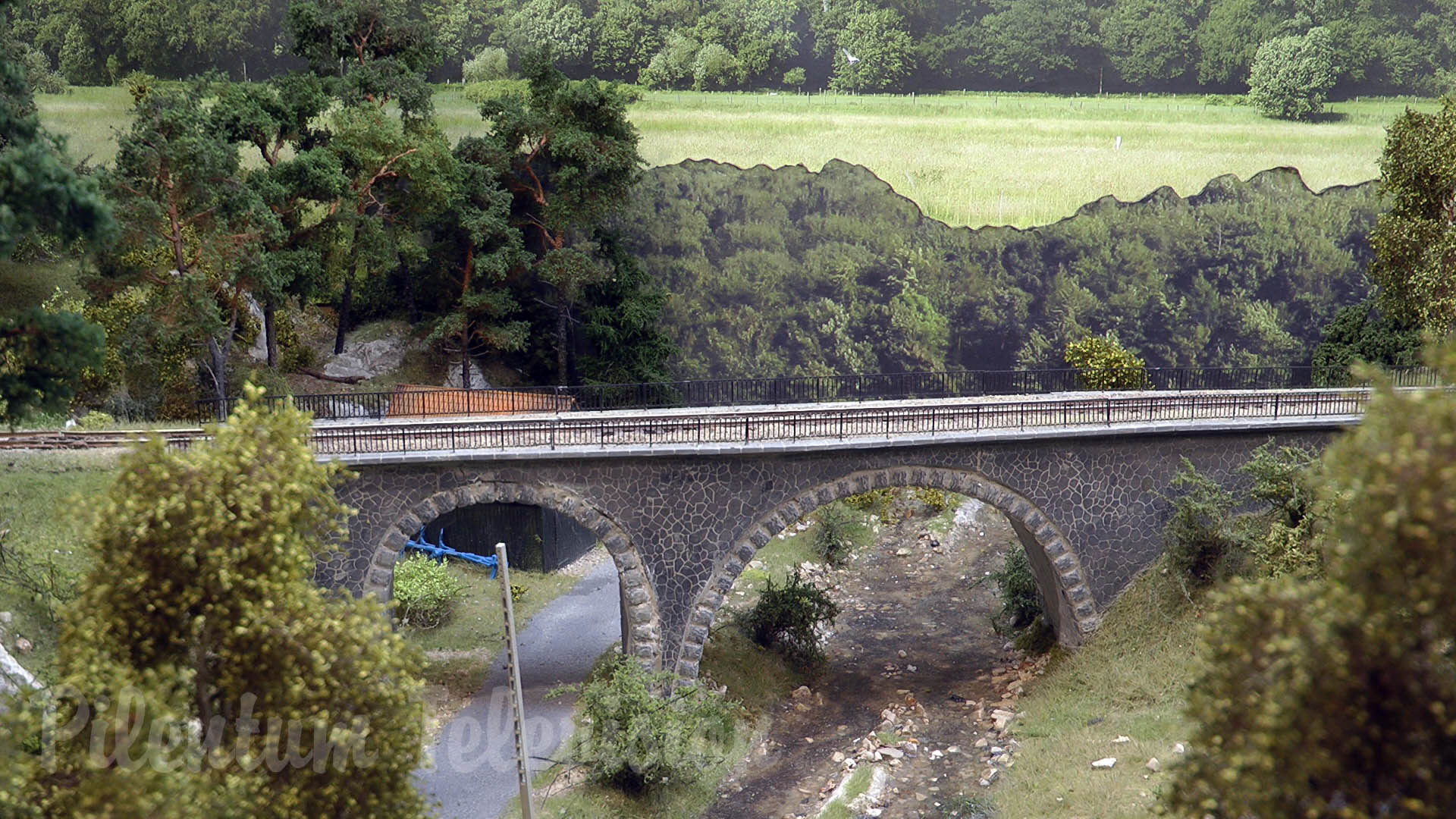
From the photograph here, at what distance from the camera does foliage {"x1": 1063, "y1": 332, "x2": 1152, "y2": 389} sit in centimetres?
3706

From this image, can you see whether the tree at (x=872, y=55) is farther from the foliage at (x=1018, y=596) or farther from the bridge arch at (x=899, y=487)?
the bridge arch at (x=899, y=487)

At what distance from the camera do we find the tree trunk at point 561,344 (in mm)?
34812

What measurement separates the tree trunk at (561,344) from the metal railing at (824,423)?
924cm

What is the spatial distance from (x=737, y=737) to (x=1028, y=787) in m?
6.30

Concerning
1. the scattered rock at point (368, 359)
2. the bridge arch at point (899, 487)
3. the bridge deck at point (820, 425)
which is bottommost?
the bridge arch at point (899, 487)

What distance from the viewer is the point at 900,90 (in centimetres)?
4091

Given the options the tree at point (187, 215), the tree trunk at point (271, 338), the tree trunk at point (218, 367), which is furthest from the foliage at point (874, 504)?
the tree at point (187, 215)

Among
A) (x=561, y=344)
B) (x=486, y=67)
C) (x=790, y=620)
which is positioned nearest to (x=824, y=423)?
(x=790, y=620)

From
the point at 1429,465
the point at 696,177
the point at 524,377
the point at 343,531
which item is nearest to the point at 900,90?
the point at 696,177

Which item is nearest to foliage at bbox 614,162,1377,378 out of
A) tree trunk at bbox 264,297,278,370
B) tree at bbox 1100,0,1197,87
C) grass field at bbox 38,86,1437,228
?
grass field at bbox 38,86,1437,228

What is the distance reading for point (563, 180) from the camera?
107ft

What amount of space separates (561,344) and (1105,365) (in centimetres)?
1654

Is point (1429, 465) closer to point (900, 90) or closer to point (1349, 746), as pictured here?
point (1349, 746)

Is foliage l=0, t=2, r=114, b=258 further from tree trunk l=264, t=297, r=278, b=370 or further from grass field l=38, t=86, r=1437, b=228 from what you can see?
grass field l=38, t=86, r=1437, b=228
